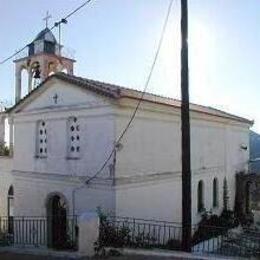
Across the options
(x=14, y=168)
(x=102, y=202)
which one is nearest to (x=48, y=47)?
(x=14, y=168)

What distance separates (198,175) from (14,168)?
9.49 metres

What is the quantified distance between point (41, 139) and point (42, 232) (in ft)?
12.9

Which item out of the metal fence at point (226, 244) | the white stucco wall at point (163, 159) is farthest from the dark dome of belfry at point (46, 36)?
the metal fence at point (226, 244)

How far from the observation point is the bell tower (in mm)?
27062

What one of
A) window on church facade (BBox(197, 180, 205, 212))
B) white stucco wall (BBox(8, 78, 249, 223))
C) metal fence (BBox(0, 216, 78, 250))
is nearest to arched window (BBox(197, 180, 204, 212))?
window on church facade (BBox(197, 180, 205, 212))

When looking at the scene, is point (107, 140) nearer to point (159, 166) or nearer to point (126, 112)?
point (126, 112)

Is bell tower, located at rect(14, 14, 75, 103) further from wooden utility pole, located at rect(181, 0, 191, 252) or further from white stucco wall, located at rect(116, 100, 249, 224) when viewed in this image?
wooden utility pole, located at rect(181, 0, 191, 252)

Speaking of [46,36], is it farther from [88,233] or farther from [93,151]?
[88,233]

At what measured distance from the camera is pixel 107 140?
18078 millimetres

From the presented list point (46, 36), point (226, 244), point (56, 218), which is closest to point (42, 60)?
point (46, 36)

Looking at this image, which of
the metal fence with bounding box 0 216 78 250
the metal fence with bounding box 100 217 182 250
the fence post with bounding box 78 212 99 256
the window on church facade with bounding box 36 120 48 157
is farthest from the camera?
the window on church facade with bounding box 36 120 48 157

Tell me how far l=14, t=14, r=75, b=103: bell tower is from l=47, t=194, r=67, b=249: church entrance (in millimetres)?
8485

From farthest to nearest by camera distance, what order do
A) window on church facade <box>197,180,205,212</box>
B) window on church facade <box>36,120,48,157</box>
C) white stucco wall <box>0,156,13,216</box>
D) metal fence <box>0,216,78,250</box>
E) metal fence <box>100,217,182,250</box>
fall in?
window on church facade <box>197,180,205,212</box>, white stucco wall <box>0,156,13,216</box>, window on church facade <box>36,120,48,157</box>, metal fence <box>0,216,78,250</box>, metal fence <box>100,217,182,250</box>

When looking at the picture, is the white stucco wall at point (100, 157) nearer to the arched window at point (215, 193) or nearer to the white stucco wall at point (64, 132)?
the white stucco wall at point (64, 132)
